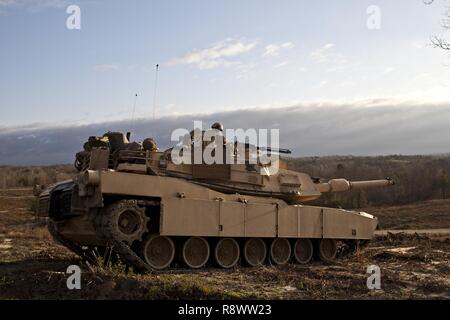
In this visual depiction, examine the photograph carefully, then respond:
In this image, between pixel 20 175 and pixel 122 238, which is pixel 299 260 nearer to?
pixel 122 238

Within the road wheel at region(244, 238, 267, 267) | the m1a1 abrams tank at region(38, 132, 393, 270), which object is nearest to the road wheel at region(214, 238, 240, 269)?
the m1a1 abrams tank at region(38, 132, 393, 270)

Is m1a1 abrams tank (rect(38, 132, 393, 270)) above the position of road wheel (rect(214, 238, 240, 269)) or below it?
above

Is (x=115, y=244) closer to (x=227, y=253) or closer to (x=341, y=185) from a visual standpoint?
(x=227, y=253)

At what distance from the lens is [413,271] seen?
16.2 m

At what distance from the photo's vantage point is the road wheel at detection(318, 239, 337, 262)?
66.3ft

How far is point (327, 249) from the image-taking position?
810 inches

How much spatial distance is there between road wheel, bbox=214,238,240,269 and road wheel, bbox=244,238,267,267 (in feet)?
1.40

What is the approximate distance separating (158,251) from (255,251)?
12.0ft

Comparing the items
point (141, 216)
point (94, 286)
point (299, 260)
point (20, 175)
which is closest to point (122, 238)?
point (141, 216)

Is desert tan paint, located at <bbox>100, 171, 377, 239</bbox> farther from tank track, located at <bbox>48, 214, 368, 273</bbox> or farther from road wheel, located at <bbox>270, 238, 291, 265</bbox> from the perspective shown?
tank track, located at <bbox>48, 214, 368, 273</bbox>

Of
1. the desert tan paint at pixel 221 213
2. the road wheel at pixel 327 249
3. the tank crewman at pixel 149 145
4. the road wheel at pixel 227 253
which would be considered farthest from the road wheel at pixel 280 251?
the tank crewman at pixel 149 145

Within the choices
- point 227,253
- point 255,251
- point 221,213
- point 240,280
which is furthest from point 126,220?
point 255,251

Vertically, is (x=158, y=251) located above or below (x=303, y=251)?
above

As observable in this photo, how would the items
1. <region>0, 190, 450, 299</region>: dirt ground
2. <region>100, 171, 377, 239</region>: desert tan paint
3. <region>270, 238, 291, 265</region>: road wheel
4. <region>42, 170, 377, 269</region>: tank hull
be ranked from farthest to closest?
<region>270, 238, 291, 265</region>: road wheel, <region>100, 171, 377, 239</region>: desert tan paint, <region>42, 170, 377, 269</region>: tank hull, <region>0, 190, 450, 299</region>: dirt ground
